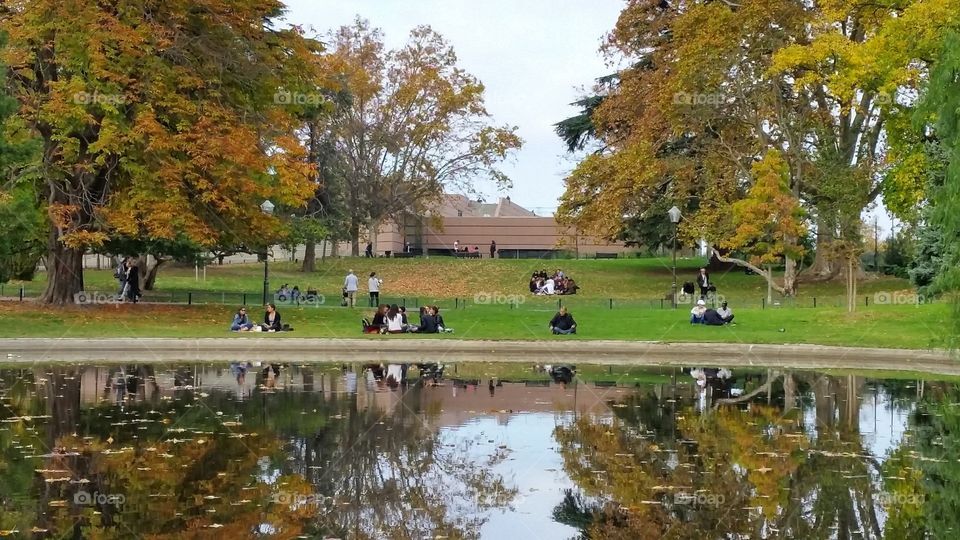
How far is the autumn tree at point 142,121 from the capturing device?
3725 cm

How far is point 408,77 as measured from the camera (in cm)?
6844

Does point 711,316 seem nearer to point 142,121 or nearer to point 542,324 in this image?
point 542,324

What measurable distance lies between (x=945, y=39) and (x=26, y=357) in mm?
21439

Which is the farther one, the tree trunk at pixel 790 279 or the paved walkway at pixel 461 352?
the tree trunk at pixel 790 279

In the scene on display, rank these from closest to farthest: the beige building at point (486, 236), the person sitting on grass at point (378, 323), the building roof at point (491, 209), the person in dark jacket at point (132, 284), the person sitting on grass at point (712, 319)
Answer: the person sitting on grass at point (378, 323), the person sitting on grass at point (712, 319), the person in dark jacket at point (132, 284), the beige building at point (486, 236), the building roof at point (491, 209)

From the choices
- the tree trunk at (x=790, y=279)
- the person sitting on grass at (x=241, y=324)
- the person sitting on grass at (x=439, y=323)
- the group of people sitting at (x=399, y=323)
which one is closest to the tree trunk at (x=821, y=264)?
the tree trunk at (x=790, y=279)

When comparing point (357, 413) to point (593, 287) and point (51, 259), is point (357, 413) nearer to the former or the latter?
point (51, 259)

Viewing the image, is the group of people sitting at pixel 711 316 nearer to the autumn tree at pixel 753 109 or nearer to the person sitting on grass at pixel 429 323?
the person sitting on grass at pixel 429 323

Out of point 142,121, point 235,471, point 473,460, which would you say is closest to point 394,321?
point 142,121

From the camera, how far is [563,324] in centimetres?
3619

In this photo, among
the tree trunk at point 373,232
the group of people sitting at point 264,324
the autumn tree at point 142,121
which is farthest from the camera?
the tree trunk at point 373,232

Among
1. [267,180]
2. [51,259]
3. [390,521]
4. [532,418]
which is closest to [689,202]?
[267,180]

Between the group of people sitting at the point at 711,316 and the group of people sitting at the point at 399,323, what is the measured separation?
763 cm

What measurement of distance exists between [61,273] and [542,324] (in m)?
15.6
